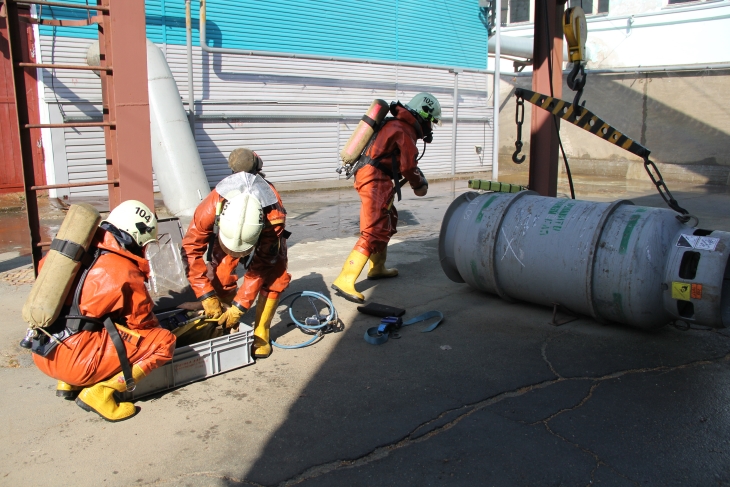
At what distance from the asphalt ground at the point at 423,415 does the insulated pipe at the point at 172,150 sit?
516 cm

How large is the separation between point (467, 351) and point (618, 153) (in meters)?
15.3

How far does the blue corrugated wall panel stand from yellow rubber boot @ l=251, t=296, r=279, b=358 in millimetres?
9713

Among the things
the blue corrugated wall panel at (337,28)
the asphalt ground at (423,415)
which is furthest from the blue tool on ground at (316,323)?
the blue corrugated wall panel at (337,28)

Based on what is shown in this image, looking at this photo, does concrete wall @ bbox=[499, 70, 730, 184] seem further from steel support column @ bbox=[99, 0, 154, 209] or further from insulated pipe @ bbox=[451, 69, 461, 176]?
steel support column @ bbox=[99, 0, 154, 209]

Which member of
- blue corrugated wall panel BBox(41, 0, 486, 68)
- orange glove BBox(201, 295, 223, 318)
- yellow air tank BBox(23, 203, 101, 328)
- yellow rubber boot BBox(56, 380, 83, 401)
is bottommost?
yellow rubber boot BBox(56, 380, 83, 401)

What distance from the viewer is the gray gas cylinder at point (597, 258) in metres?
4.39

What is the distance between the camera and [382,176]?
620cm

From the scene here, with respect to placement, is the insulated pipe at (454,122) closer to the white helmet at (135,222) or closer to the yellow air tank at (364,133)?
the yellow air tank at (364,133)

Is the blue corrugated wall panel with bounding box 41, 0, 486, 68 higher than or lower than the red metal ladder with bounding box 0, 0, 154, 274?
higher

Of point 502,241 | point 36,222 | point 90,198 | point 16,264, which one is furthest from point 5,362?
point 90,198

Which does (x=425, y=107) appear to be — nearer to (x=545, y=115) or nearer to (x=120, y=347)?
(x=545, y=115)

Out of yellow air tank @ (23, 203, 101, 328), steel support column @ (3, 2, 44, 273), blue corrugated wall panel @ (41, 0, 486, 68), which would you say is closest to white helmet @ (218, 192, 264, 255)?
yellow air tank @ (23, 203, 101, 328)

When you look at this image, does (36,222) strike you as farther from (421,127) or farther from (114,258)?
(421,127)

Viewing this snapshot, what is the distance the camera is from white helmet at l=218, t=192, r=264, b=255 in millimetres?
4090
